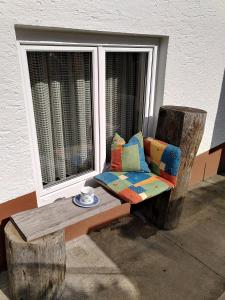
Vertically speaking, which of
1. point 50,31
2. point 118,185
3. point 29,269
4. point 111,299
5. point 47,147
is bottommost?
point 111,299

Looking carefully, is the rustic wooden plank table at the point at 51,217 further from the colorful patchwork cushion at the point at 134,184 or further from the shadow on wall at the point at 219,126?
the shadow on wall at the point at 219,126

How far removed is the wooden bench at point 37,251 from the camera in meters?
1.83

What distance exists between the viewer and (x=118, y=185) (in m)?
2.54

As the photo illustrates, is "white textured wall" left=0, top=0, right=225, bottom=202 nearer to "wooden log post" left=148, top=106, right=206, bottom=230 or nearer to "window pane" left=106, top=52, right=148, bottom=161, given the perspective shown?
"window pane" left=106, top=52, right=148, bottom=161

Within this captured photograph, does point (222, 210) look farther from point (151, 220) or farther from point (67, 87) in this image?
point (67, 87)

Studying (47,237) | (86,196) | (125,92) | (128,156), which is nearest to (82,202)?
(86,196)

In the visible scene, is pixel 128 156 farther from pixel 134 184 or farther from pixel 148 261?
pixel 148 261

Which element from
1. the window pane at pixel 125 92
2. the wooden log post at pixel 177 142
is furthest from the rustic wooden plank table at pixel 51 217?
the window pane at pixel 125 92

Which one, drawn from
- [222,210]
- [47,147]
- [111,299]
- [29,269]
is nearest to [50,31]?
[47,147]

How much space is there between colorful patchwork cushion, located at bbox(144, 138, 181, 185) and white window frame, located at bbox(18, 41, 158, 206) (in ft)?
1.37

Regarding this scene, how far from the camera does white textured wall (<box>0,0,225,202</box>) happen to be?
1793 mm

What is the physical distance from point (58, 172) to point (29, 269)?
1.02 m

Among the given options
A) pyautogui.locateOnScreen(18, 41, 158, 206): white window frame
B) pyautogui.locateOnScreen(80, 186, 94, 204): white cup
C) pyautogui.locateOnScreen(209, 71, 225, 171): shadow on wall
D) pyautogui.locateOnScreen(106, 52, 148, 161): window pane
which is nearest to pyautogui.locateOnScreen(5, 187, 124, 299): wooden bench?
pyautogui.locateOnScreen(80, 186, 94, 204): white cup

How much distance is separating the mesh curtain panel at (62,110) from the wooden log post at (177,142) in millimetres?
869
